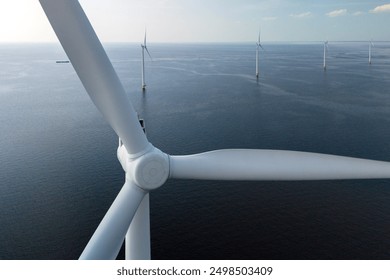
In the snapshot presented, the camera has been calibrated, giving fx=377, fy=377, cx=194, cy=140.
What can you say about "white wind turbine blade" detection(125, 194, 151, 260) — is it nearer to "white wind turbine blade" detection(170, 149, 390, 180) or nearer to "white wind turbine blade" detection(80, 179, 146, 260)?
"white wind turbine blade" detection(80, 179, 146, 260)

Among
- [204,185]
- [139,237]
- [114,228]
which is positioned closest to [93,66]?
[114,228]

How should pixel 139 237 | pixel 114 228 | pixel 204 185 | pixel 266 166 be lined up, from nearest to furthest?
pixel 114 228 → pixel 266 166 → pixel 139 237 → pixel 204 185

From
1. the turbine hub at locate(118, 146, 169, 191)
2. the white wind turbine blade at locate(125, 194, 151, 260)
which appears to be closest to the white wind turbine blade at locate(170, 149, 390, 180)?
the turbine hub at locate(118, 146, 169, 191)

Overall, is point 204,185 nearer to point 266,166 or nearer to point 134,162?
point 266,166

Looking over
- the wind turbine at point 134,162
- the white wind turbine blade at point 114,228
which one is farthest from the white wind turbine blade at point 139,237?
the white wind turbine blade at point 114,228

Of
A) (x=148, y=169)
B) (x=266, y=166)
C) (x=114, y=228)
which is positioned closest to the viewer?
(x=114, y=228)

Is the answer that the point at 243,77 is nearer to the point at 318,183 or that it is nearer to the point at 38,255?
the point at 318,183

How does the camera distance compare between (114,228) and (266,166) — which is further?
(266,166)

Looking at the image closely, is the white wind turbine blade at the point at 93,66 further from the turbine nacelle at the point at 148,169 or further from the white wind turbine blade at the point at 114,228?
the white wind turbine blade at the point at 114,228
